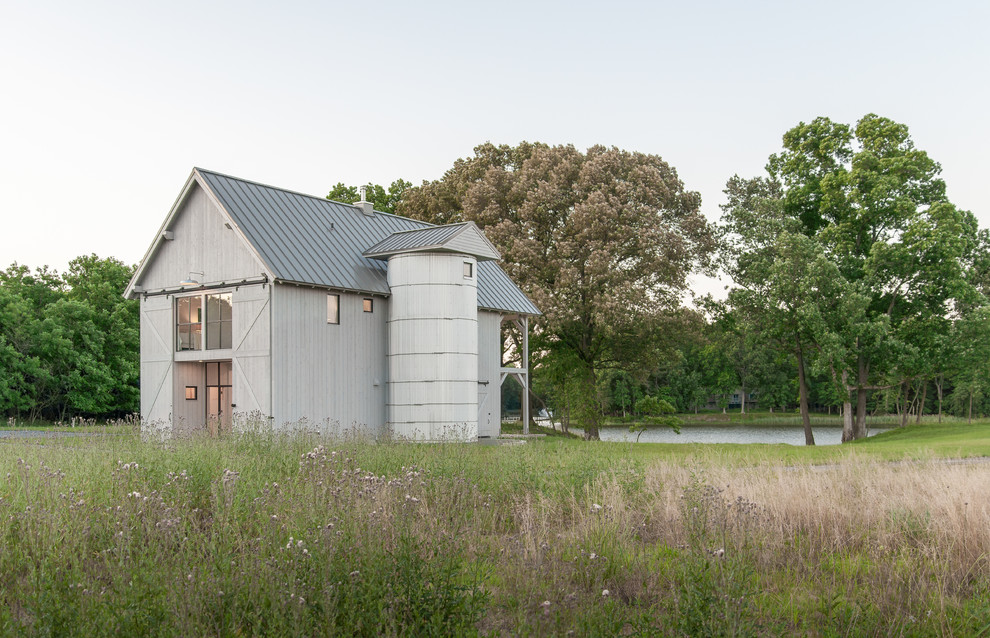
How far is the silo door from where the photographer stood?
31230 mm

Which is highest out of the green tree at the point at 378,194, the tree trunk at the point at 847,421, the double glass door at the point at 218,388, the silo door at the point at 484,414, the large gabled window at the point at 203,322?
the green tree at the point at 378,194

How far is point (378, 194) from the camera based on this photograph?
172ft

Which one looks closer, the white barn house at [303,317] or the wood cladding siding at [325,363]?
the wood cladding siding at [325,363]

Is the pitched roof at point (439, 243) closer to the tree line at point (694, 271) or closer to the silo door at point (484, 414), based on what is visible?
the silo door at point (484, 414)

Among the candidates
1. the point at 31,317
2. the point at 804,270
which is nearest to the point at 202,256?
the point at 31,317

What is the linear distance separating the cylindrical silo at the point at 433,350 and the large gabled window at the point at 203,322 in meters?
5.22

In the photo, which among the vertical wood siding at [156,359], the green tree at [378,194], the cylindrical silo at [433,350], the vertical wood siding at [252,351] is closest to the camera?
the vertical wood siding at [252,351]

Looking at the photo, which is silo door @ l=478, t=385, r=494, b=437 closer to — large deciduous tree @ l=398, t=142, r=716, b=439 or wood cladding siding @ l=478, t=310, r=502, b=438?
wood cladding siding @ l=478, t=310, r=502, b=438

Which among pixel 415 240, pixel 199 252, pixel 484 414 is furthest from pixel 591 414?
pixel 199 252

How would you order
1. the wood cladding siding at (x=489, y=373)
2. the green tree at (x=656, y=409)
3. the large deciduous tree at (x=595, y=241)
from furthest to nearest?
the large deciduous tree at (x=595, y=241), the green tree at (x=656, y=409), the wood cladding siding at (x=489, y=373)

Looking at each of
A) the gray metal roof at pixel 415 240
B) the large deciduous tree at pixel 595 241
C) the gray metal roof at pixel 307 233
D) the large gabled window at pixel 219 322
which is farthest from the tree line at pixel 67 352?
the gray metal roof at pixel 415 240

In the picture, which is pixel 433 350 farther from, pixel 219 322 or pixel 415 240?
pixel 219 322

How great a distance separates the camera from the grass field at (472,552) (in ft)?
19.9

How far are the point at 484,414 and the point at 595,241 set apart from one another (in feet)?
37.9
